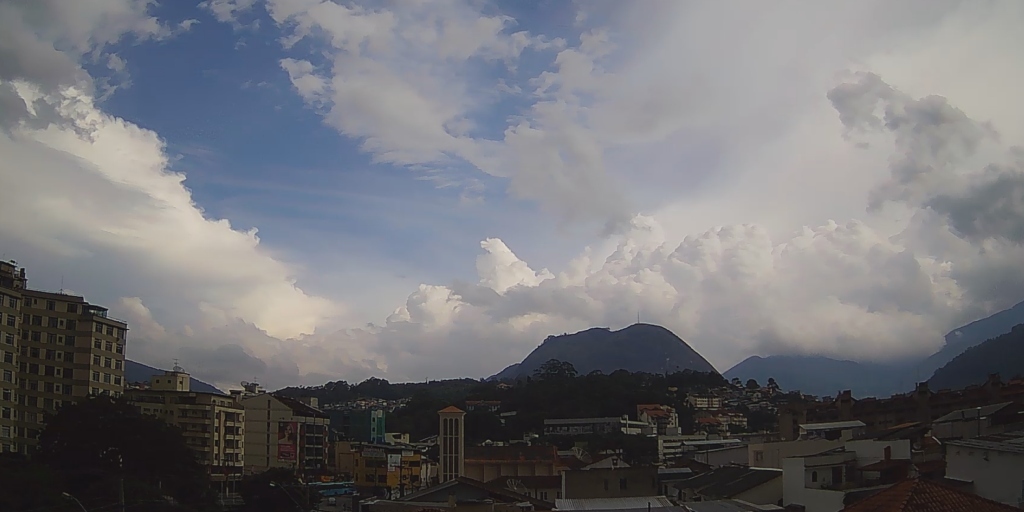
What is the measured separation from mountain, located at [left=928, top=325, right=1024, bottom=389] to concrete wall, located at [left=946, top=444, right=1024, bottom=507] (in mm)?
58614

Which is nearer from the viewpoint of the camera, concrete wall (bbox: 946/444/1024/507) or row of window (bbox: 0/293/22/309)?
concrete wall (bbox: 946/444/1024/507)

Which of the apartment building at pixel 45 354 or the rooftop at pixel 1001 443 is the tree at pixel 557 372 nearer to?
the apartment building at pixel 45 354

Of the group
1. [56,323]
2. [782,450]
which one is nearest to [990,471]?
[782,450]

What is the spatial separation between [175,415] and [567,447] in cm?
2968

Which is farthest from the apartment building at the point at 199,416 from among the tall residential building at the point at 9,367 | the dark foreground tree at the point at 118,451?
the dark foreground tree at the point at 118,451

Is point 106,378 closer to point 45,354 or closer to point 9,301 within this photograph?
point 45,354

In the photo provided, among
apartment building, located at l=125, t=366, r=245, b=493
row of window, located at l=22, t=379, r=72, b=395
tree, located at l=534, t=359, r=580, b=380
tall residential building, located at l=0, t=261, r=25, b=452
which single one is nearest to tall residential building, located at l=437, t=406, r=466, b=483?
apartment building, located at l=125, t=366, r=245, b=493

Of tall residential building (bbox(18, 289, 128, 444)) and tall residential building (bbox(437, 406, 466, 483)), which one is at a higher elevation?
tall residential building (bbox(18, 289, 128, 444))

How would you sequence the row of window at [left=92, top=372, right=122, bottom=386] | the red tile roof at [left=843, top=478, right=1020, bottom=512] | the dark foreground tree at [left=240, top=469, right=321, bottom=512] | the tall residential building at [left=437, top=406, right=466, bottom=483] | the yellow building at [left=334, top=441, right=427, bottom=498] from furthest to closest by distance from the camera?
the yellow building at [left=334, top=441, right=427, bottom=498]
the tall residential building at [left=437, top=406, right=466, bottom=483]
the row of window at [left=92, top=372, right=122, bottom=386]
the dark foreground tree at [left=240, top=469, right=321, bottom=512]
the red tile roof at [left=843, top=478, right=1020, bottom=512]

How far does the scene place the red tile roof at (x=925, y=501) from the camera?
1138 cm

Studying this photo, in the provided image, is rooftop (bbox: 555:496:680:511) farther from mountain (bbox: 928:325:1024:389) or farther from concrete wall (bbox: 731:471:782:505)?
mountain (bbox: 928:325:1024:389)

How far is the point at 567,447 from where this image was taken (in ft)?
228

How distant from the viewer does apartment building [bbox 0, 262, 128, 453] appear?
135 feet

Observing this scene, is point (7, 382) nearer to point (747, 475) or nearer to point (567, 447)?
point (747, 475)
